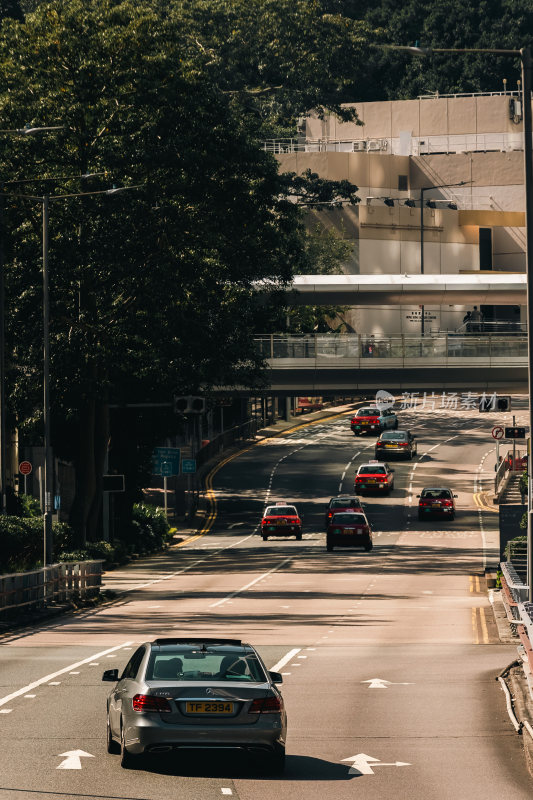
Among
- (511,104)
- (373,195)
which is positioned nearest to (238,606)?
(373,195)

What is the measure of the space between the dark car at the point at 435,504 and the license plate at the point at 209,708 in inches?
2283

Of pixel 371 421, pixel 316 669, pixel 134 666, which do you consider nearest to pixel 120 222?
pixel 316 669

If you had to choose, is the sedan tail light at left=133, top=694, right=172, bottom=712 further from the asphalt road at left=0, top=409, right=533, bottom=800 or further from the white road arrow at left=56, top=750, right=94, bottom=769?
the white road arrow at left=56, top=750, right=94, bottom=769

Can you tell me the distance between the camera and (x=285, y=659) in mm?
23734

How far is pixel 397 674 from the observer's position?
70.8 ft

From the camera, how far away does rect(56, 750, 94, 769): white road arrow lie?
1384 centimetres

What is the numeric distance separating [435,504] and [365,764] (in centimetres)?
5696

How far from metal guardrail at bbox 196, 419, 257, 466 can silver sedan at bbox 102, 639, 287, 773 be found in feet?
267

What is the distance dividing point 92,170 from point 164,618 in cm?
2093

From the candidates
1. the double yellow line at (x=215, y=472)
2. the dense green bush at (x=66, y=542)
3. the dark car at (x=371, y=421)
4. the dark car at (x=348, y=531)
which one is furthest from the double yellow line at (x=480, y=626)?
the dark car at (x=371, y=421)

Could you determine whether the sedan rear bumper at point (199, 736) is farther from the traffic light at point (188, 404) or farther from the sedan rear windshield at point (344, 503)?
the sedan rear windshield at point (344, 503)

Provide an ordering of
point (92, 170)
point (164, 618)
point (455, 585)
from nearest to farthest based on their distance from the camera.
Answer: point (164, 618), point (455, 585), point (92, 170)

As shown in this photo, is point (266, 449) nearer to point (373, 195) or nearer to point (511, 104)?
point (373, 195)

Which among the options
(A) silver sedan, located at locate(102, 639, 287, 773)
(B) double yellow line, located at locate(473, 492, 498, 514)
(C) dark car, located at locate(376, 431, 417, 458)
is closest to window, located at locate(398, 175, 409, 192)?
(C) dark car, located at locate(376, 431, 417, 458)
